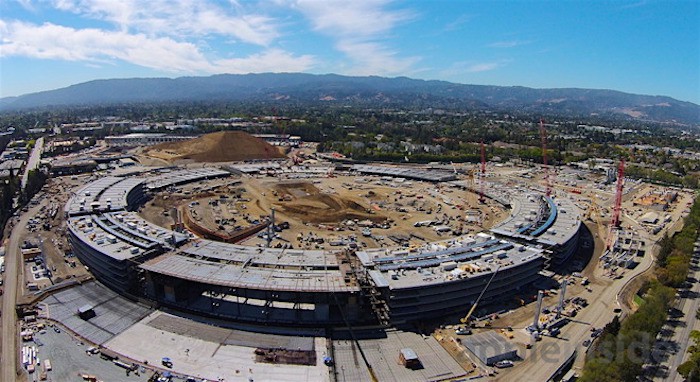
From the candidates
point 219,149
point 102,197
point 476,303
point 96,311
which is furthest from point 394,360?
point 219,149

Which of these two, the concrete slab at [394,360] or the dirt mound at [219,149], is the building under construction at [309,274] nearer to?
the concrete slab at [394,360]

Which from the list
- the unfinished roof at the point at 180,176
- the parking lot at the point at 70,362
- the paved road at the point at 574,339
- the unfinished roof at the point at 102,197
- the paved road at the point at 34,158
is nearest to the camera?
the parking lot at the point at 70,362

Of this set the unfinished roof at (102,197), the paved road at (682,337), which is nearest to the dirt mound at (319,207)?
the unfinished roof at (102,197)

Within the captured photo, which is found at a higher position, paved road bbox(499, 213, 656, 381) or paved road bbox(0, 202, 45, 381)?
paved road bbox(0, 202, 45, 381)

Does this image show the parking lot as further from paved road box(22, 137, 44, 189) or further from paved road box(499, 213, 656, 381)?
paved road box(22, 137, 44, 189)

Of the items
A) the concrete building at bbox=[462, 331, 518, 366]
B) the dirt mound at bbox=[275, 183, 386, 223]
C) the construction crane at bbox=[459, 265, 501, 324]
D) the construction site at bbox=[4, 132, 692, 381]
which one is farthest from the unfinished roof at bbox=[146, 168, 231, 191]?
the concrete building at bbox=[462, 331, 518, 366]

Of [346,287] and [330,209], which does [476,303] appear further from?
[330,209]
